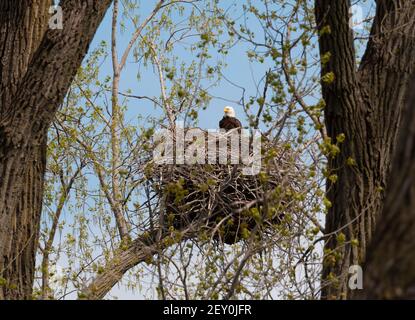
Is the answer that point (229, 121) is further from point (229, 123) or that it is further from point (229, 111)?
point (229, 111)

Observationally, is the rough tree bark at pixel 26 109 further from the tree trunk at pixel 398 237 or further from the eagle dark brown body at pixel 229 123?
the eagle dark brown body at pixel 229 123

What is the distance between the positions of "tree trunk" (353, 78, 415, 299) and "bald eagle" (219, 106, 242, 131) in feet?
24.3

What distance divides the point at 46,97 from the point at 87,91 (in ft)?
22.4

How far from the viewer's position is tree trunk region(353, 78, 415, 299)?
265cm

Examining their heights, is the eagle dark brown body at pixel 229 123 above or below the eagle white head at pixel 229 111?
below

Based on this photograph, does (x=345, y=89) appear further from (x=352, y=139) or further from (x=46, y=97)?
(x=46, y=97)

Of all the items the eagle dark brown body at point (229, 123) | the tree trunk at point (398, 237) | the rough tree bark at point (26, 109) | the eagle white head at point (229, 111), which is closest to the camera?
the tree trunk at point (398, 237)

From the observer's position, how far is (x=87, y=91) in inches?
504

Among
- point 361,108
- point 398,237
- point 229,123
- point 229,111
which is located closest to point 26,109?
point 361,108

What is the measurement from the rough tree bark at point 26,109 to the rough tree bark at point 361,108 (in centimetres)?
188

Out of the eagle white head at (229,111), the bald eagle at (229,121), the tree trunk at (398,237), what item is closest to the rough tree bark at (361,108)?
the tree trunk at (398,237)

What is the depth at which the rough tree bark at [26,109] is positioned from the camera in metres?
5.96

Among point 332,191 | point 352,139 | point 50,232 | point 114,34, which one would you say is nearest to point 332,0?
point 352,139

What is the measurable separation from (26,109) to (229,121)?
15.9ft
